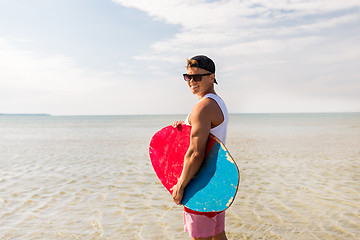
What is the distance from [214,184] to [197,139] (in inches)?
15.2

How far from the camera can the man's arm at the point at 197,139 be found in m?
2.27

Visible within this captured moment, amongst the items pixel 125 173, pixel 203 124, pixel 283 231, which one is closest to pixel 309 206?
pixel 283 231

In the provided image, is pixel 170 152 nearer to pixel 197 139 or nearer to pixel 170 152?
pixel 170 152

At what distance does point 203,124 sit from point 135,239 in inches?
97.7

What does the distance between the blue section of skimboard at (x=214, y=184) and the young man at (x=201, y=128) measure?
0.07 metres

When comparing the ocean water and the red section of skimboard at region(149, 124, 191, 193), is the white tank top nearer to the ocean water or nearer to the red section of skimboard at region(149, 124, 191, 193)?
the red section of skimboard at region(149, 124, 191, 193)

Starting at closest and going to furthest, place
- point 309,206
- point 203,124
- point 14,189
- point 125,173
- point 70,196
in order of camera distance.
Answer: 1. point 203,124
2. point 309,206
3. point 70,196
4. point 14,189
5. point 125,173

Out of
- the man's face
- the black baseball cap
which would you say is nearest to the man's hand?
the man's face

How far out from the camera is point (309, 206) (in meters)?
5.30

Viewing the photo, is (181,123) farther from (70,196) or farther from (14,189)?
(14,189)

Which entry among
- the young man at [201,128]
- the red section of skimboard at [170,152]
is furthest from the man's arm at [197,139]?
the red section of skimboard at [170,152]

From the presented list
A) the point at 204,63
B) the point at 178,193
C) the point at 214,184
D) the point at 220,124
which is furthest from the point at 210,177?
the point at 204,63

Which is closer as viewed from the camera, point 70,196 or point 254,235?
point 254,235

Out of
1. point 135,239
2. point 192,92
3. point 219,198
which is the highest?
point 192,92
